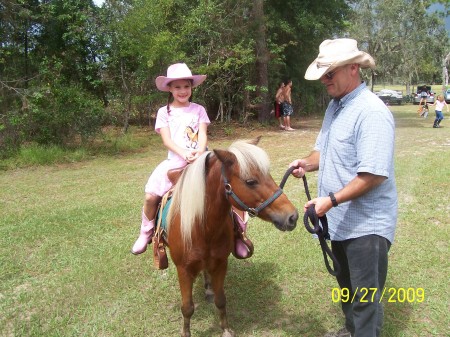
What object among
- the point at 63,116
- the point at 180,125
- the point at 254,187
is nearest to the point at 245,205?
the point at 254,187

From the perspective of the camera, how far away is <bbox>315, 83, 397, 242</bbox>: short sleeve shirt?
6.97ft

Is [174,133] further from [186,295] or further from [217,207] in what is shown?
[186,295]

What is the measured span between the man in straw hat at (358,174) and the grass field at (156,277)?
113 centimetres

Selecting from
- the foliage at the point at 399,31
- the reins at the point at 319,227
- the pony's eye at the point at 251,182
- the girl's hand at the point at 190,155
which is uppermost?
the foliage at the point at 399,31

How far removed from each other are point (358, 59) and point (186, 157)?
61.3 inches

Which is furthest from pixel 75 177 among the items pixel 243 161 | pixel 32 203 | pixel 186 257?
pixel 243 161

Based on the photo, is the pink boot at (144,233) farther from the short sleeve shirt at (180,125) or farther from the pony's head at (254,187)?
the pony's head at (254,187)

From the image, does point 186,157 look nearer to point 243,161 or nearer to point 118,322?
point 243,161

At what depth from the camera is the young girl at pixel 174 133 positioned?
3436mm

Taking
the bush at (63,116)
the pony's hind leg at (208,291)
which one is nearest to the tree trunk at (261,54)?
the bush at (63,116)

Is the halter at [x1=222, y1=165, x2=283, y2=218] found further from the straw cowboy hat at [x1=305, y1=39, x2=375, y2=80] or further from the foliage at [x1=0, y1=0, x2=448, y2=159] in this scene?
the foliage at [x1=0, y1=0, x2=448, y2=159]

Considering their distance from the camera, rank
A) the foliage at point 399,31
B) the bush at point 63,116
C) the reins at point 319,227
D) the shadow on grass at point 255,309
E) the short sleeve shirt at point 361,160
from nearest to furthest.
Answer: the short sleeve shirt at point 361,160
the reins at point 319,227
the shadow on grass at point 255,309
the bush at point 63,116
the foliage at point 399,31

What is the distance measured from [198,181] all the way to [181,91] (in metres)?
1.22

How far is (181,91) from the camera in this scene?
11.7ft
